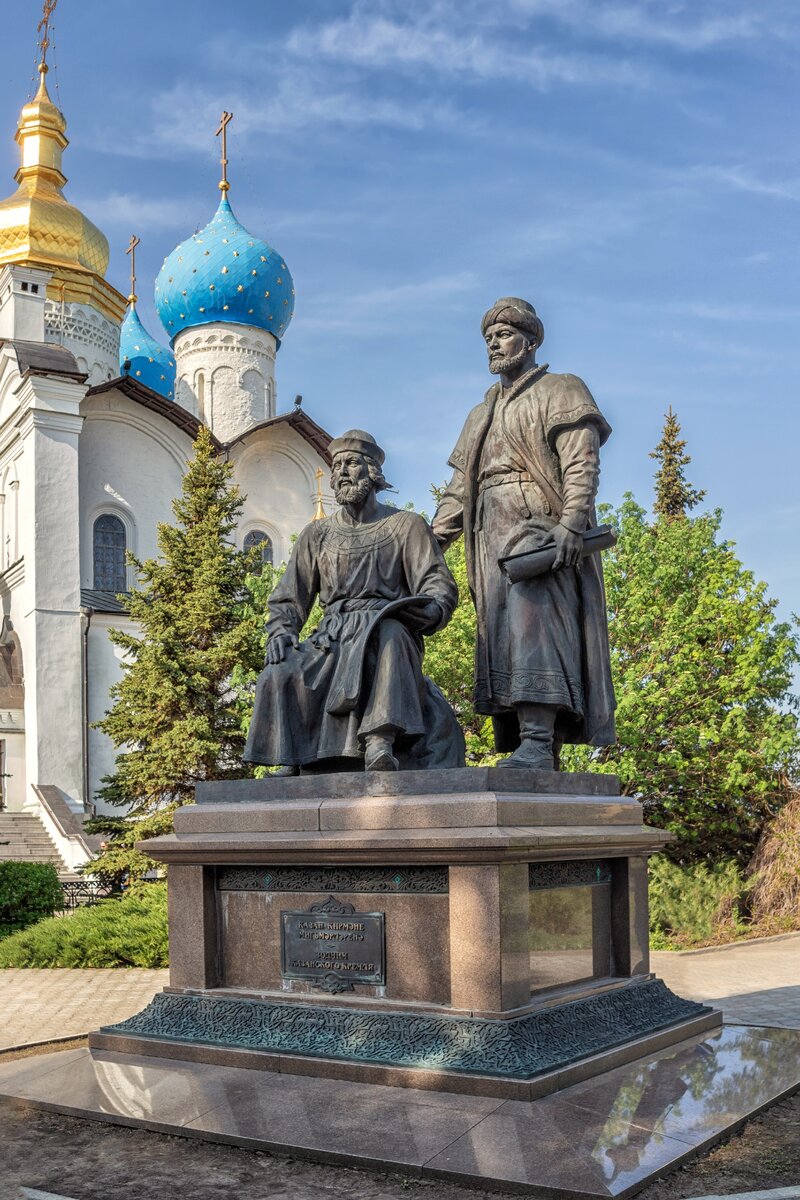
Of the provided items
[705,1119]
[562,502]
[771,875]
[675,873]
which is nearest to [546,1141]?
[705,1119]

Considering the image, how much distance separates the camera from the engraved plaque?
5855mm

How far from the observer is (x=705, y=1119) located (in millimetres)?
5055

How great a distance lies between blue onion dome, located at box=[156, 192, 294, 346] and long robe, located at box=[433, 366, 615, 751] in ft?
102

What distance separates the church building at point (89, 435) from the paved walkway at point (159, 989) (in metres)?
12.4

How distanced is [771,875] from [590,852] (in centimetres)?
1144

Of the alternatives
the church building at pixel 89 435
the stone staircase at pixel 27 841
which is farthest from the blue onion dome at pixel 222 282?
the stone staircase at pixel 27 841

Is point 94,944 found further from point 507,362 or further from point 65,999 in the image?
point 507,362

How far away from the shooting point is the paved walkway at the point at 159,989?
938 cm

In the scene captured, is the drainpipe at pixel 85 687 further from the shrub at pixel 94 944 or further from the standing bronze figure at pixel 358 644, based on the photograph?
the standing bronze figure at pixel 358 644

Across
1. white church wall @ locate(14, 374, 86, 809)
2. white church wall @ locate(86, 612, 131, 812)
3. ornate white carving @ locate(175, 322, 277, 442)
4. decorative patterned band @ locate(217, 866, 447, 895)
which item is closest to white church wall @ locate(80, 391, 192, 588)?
white church wall @ locate(14, 374, 86, 809)

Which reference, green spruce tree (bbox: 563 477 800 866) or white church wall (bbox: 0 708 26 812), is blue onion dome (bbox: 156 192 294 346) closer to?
white church wall (bbox: 0 708 26 812)

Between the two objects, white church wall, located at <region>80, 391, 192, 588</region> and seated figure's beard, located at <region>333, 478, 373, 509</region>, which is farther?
white church wall, located at <region>80, 391, 192, 588</region>

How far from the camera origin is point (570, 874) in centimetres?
625

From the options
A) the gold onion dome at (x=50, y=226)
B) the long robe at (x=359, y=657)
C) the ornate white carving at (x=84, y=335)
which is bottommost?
the long robe at (x=359, y=657)
